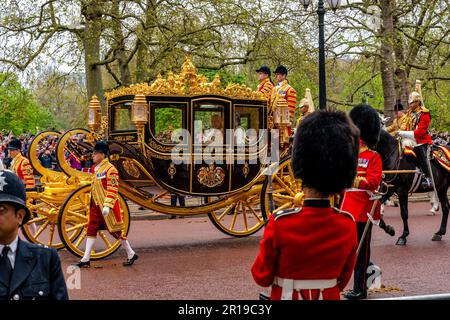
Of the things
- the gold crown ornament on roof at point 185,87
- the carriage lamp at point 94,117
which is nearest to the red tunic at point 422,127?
the gold crown ornament on roof at point 185,87

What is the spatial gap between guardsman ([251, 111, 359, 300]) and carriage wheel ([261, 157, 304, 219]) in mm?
5760

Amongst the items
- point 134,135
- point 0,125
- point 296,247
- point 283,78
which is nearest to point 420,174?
point 283,78

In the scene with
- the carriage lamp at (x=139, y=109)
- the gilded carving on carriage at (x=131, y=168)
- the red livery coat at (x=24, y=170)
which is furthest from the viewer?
the red livery coat at (x=24, y=170)

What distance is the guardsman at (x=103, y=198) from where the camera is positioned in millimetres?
7516

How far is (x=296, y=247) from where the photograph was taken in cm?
313

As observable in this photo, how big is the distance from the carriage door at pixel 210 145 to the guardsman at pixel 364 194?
3.21 metres

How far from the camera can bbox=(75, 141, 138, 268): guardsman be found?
752 centimetres

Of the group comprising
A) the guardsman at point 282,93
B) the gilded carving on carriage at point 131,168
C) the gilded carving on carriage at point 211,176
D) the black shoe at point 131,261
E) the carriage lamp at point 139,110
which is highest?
the guardsman at point 282,93

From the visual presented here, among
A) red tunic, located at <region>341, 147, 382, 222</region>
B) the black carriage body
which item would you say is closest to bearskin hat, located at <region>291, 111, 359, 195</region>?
red tunic, located at <region>341, 147, 382, 222</region>

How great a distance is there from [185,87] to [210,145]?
0.84 m

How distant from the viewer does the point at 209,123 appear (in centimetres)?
891

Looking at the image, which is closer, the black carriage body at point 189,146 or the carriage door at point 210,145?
the black carriage body at point 189,146

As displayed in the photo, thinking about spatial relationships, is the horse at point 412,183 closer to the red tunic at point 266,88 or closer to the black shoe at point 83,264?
the red tunic at point 266,88

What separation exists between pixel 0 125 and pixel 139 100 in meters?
32.9
